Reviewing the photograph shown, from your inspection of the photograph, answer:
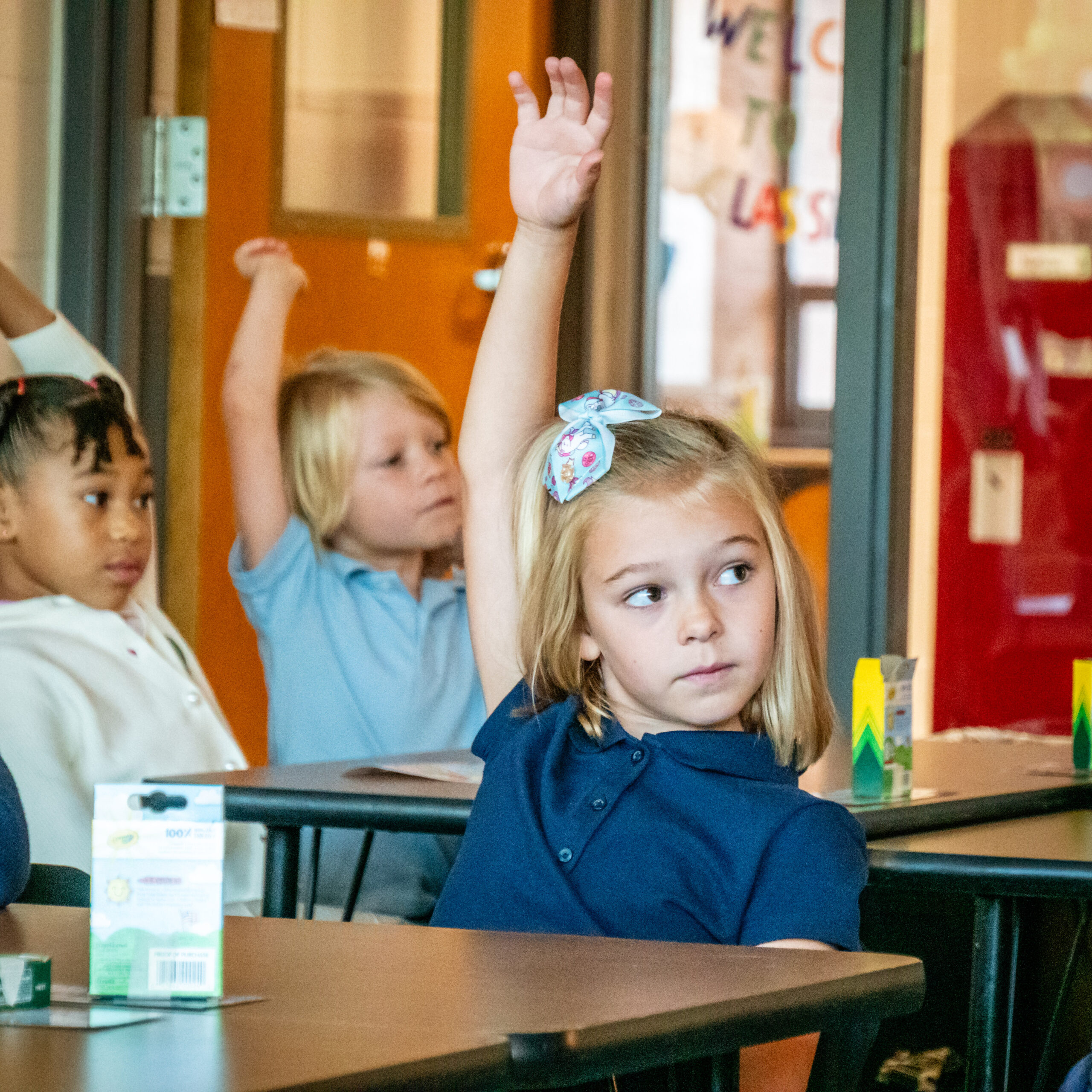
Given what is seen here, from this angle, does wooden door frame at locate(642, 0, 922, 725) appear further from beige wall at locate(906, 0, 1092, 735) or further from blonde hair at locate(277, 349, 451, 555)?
blonde hair at locate(277, 349, 451, 555)

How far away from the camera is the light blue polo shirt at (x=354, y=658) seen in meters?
2.78

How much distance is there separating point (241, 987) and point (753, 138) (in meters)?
3.04

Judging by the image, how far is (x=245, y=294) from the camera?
11.9 ft

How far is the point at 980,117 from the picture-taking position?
3.49 m

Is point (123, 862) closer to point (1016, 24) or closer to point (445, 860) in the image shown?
point (445, 860)

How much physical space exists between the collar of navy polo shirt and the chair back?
1.50 feet

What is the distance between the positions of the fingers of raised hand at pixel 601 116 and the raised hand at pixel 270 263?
1761 millimetres

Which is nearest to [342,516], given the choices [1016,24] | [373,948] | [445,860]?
[445,860]

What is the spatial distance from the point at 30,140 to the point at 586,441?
2196mm

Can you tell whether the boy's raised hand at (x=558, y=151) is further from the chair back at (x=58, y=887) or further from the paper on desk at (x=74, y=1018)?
the paper on desk at (x=74, y=1018)

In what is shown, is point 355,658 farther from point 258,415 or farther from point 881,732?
point 881,732

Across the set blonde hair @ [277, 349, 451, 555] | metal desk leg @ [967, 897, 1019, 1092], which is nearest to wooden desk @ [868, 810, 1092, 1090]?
metal desk leg @ [967, 897, 1019, 1092]

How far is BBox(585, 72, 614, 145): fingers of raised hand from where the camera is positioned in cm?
166

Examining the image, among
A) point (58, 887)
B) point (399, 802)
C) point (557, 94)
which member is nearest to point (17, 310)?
point (399, 802)
